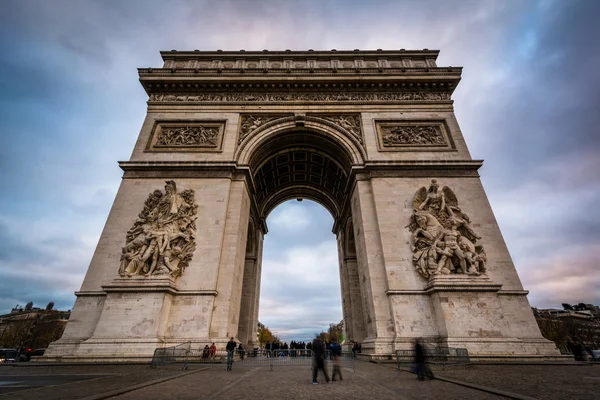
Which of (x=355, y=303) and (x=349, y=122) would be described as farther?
(x=355, y=303)

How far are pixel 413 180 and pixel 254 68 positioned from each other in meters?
12.2

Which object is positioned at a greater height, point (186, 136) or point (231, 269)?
point (186, 136)

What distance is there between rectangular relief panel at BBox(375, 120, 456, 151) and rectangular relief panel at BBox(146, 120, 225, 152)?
30.7ft

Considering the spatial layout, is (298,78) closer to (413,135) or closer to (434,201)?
(413,135)

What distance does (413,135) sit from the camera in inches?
642

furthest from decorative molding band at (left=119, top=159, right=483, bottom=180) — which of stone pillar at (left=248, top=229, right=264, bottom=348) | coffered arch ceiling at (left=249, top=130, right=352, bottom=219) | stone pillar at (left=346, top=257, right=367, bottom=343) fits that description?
stone pillar at (left=248, top=229, right=264, bottom=348)

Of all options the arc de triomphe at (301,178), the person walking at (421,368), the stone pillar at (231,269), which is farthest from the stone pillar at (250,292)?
the person walking at (421,368)

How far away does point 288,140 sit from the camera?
1770 centimetres

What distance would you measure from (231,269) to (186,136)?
842 cm

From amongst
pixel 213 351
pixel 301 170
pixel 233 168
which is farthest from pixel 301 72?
pixel 213 351

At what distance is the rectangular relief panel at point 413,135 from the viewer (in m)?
15.7

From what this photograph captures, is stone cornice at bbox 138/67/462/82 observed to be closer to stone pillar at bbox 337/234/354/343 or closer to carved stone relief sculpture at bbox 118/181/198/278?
carved stone relief sculpture at bbox 118/181/198/278

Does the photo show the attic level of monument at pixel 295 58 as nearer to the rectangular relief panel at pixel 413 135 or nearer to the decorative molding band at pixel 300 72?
the decorative molding band at pixel 300 72

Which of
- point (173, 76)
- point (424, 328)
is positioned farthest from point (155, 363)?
point (173, 76)
